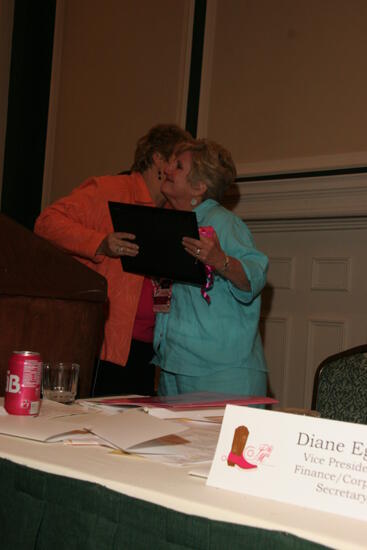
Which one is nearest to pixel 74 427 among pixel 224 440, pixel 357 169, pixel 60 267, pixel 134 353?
pixel 224 440

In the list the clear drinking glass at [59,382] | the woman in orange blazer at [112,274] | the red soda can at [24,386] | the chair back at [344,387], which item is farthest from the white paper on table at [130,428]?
the woman in orange blazer at [112,274]

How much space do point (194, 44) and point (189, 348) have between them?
2176 mm

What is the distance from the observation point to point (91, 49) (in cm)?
426

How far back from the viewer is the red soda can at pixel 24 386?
1.25 meters

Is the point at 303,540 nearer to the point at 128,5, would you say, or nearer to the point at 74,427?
the point at 74,427

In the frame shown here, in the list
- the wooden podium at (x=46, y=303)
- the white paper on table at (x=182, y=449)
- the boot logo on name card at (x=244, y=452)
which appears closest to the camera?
the boot logo on name card at (x=244, y=452)

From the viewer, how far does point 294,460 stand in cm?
78

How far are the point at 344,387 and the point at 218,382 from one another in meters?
0.72

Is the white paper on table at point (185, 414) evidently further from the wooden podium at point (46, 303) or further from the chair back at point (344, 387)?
the wooden podium at point (46, 303)

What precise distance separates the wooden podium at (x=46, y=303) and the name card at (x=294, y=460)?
0.98 m

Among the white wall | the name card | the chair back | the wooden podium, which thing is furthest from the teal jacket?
the white wall

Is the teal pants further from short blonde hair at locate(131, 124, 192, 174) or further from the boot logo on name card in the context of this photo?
the boot logo on name card

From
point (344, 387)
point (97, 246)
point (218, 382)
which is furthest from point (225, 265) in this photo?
point (344, 387)

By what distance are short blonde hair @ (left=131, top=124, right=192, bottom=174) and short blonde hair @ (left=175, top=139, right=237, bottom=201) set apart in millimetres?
260
